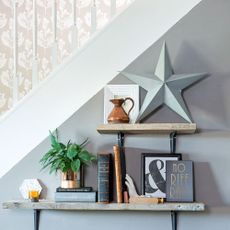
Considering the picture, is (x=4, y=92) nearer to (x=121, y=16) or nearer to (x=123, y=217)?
(x=121, y=16)

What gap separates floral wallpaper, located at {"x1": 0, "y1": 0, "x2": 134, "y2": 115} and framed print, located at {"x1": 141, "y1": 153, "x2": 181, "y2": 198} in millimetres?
981

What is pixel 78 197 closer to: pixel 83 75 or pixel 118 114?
pixel 118 114

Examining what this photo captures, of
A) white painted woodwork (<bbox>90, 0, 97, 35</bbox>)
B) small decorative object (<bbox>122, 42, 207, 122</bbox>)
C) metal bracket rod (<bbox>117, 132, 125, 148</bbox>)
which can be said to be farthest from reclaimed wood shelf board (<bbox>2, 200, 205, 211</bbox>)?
white painted woodwork (<bbox>90, 0, 97, 35</bbox>)

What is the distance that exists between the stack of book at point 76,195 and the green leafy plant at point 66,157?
0.36 ft

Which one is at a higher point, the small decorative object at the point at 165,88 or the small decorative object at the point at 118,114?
the small decorative object at the point at 165,88

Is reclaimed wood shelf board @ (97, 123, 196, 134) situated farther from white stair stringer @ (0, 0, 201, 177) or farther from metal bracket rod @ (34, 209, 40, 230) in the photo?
metal bracket rod @ (34, 209, 40, 230)

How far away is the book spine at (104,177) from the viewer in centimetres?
210

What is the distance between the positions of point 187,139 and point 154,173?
0.26m

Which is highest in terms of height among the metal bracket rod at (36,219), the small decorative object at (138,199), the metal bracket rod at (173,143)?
the metal bracket rod at (173,143)

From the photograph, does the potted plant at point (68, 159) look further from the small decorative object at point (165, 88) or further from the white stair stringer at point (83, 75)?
the small decorative object at point (165, 88)

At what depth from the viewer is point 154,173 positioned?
7.18ft

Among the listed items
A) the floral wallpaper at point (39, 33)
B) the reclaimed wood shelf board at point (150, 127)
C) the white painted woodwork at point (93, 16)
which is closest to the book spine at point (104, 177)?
the reclaimed wood shelf board at point (150, 127)

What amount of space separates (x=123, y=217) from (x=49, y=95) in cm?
79

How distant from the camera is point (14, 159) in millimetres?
2281
